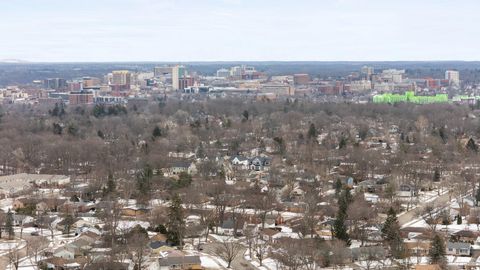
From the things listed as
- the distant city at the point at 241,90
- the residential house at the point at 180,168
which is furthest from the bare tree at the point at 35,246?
the distant city at the point at 241,90

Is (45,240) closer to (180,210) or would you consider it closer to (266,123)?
(180,210)

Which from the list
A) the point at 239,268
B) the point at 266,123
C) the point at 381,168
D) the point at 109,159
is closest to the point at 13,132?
the point at 109,159

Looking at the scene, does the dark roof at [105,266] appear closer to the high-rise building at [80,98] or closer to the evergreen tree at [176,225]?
the evergreen tree at [176,225]

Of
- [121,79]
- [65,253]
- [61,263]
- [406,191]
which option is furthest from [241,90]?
[61,263]

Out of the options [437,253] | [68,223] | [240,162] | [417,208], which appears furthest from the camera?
[240,162]

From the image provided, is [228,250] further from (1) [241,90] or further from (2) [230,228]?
(1) [241,90]

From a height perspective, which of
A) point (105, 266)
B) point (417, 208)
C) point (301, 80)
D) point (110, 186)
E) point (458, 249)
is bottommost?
point (301, 80)
